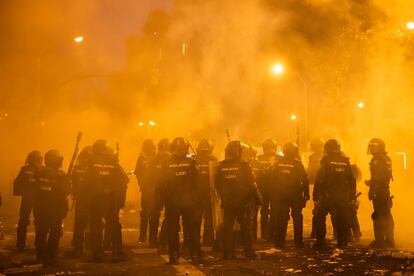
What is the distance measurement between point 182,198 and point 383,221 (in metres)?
3.54

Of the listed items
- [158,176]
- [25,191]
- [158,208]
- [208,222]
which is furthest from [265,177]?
[25,191]

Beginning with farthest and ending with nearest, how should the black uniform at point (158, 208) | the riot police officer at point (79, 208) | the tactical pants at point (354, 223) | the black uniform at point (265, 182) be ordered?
1. the black uniform at point (265, 182)
2. the tactical pants at point (354, 223)
3. the black uniform at point (158, 208)
4. the riot police officer at point (79, 208)

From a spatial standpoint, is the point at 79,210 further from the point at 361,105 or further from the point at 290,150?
the point at 361,105

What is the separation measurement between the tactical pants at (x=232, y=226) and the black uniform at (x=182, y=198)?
526mm

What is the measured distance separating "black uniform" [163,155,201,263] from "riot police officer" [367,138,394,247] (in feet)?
10.4

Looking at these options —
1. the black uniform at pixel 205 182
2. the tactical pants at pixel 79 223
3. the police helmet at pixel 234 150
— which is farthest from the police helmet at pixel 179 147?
the tactical pants at pixel 79 223

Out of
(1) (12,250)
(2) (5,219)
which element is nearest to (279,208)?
(1) (12,250)

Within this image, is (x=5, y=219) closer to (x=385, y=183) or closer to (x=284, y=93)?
(x=385, y=183)

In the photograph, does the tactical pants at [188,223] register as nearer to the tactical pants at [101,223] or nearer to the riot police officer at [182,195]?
the riot police officer at [182,195]

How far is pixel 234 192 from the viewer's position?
7906mm

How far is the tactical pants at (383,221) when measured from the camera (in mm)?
8742

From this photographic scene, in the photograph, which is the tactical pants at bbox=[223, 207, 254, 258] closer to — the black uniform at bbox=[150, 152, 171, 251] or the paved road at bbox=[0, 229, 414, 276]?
the paved road at bbox=[0, 229, 414, 276]

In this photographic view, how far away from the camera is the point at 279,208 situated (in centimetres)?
911

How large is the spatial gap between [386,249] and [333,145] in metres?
1.85
